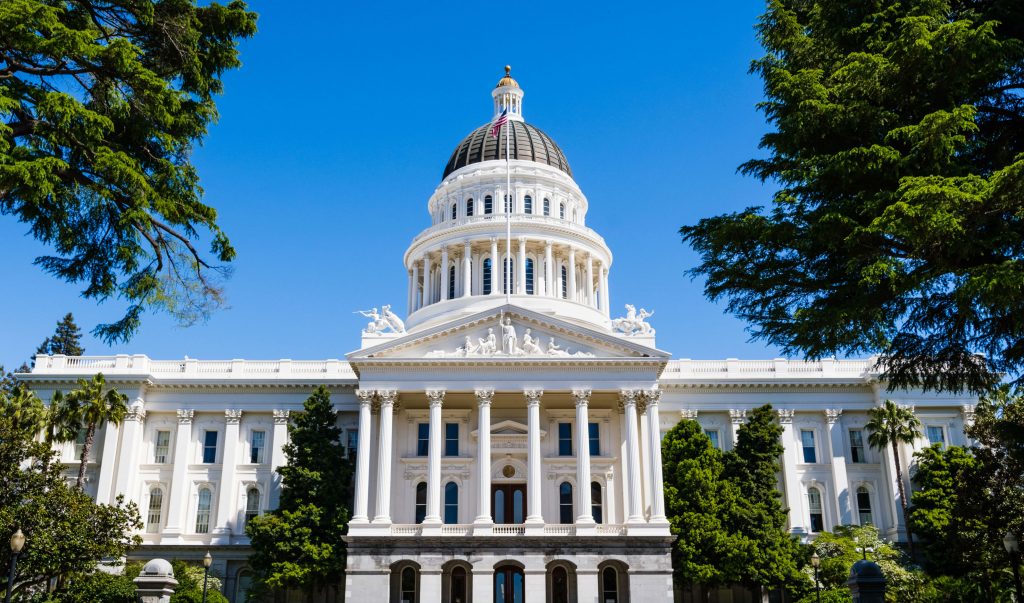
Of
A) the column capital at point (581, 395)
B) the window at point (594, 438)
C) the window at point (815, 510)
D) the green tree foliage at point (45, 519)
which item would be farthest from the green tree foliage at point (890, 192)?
the window at point (815, 510)

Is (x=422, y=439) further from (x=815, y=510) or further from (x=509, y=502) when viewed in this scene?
(x=815, y=510)

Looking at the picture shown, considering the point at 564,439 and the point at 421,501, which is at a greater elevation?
the point at 564,439

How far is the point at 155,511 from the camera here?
53906 mm

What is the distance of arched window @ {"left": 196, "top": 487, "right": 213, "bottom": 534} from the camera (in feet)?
175

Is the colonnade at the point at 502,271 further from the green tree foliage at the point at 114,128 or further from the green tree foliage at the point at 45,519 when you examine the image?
the green tree foliage at the point at 114,128

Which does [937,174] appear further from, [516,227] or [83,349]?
[83,349]

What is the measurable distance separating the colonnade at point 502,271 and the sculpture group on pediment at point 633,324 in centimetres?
1331

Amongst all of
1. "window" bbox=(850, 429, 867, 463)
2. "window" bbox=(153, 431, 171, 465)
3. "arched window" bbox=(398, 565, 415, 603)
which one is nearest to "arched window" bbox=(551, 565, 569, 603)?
"arched window" bbox=(398, 565, 415, 603)

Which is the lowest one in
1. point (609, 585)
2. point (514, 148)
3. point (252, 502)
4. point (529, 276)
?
point (609, 585)

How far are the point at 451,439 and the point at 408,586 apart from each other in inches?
332

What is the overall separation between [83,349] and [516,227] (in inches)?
1903

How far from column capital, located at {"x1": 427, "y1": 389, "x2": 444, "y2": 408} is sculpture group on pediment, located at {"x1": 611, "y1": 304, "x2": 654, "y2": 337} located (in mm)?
11304

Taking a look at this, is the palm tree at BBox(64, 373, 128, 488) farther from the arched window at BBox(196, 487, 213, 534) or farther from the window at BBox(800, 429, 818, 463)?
the window at BBox(800, 429, 818, 463)

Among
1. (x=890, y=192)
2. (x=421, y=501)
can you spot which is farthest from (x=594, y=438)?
(x=890, y=192)
